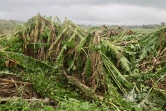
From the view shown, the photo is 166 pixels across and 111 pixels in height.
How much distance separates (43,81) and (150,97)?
1903mm

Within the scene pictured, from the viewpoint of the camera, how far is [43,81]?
5594 mm

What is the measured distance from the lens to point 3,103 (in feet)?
16.2

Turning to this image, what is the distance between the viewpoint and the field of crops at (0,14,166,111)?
17.4ft

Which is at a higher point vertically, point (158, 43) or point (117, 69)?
point (158, 43)

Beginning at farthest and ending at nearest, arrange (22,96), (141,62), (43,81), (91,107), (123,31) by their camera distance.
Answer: (123,31)
(141,62)
(43,81)
(22,96)
(91,107)

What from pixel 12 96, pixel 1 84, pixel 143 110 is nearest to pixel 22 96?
pixel 12 96

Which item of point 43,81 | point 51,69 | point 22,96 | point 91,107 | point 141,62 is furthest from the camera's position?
point 141,62

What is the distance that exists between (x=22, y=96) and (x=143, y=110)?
200 centimetres

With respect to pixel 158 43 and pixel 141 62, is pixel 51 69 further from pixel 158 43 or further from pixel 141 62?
pixel 158 43

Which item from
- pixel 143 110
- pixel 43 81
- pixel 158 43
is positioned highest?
pixel 158 43

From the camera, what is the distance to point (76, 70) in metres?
6.16

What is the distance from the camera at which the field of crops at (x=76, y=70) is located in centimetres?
531

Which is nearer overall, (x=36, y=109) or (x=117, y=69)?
(x=36, y=109)

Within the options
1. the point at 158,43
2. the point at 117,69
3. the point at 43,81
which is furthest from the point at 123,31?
the point at 43,81
